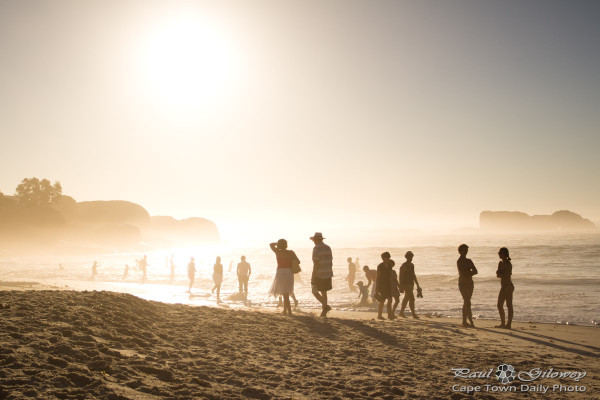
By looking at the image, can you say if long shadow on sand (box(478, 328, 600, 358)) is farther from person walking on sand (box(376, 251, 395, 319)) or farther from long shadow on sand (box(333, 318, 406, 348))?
long shadow on sand (box(333, 318, 406, 348))

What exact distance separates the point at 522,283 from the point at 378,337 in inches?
782

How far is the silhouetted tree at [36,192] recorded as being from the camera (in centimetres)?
10112

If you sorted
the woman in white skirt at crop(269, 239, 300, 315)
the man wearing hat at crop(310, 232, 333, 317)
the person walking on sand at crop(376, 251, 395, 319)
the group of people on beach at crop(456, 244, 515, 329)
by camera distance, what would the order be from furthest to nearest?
the person walking on sand at crop(376, 251, 395, 319) → the woman in white skirt at crop(269, 239, 300, 315) → the man wearing hat at crop(310, 232, 333, 317) → the group of people on beach at crop(456, 244, 515, 329)

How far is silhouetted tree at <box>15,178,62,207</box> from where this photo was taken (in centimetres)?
10112

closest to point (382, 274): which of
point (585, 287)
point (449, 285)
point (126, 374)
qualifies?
point (126, 374)

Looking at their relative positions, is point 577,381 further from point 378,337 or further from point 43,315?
point 43,315

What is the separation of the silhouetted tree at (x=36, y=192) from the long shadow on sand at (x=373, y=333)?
A: 117708 millimetres

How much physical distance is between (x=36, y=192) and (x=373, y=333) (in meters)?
120

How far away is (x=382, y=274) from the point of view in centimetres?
1147

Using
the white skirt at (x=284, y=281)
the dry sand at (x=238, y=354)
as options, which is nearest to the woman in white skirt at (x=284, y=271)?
the white skirt at (x=284, y=281)

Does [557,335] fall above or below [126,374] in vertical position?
below

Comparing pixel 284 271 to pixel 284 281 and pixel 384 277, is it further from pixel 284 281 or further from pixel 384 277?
pixel 384 277

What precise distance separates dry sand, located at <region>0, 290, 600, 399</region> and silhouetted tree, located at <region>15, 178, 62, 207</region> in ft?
373
